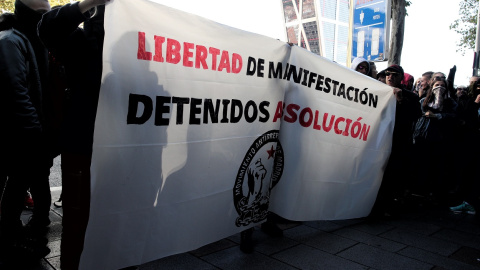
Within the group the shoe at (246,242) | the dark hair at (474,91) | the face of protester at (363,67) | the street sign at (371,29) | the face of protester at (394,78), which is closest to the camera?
the shoe at (246,242)

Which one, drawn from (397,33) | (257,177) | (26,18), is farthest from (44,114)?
(397,33)

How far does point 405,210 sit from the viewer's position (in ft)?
15.9

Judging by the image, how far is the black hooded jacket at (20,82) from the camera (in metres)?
2.37

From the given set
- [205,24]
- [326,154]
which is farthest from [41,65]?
[326,154]

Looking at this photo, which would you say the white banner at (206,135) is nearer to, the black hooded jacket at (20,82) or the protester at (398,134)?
the protester at (398,134)

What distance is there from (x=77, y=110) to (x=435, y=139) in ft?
15.5

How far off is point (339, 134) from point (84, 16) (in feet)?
7.89

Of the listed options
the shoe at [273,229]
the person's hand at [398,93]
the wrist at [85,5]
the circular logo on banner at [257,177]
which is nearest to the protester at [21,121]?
the wrist at [85,5]

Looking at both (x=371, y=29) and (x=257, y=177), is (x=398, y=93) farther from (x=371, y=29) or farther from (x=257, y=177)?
(x=371, y=29)

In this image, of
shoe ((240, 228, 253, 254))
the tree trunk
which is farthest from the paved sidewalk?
the tree trunk

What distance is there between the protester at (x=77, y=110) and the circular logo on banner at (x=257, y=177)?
1.14 metres

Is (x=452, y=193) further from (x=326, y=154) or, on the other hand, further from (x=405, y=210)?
(x=326, y=154)

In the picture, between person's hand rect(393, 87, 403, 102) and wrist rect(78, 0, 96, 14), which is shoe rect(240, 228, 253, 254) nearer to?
wrist rect(78, 0, 96, 14)

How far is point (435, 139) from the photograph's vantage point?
509cm
